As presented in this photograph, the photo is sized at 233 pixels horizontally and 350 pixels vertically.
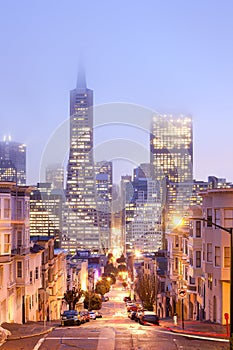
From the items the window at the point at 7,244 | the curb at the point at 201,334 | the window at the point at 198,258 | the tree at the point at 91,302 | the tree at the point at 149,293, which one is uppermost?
the window at the point at 7,244

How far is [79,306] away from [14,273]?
127 feet

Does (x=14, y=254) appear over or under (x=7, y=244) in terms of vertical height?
under

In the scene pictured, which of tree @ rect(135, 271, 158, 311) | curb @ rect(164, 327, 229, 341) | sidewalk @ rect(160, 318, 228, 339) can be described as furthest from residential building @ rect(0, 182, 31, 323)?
tree @ rect(135, 271, 158, 311)

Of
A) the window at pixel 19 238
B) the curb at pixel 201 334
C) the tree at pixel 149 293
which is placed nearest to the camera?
the curb at pixel 201 334

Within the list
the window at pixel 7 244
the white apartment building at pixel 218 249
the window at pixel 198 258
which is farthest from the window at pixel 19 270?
the white apartment building at pixel 218 249

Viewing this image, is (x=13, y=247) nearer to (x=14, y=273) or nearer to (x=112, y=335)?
(x=14, y=273)

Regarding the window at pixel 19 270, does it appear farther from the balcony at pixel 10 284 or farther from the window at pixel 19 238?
the window at pixel 19 238

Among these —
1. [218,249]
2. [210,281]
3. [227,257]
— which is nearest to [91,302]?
[210,281]

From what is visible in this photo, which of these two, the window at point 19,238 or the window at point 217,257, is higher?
the window at point 19,238

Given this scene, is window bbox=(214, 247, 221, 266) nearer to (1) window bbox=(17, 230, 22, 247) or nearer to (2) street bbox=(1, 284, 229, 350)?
(2) street bbox=(1, 284, 229, 350)

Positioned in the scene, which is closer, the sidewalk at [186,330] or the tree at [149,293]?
the sidewalk at [186,330]

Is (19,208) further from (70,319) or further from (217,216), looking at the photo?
(217,216)

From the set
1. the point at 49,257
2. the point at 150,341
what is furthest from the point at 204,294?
the point at 49,257

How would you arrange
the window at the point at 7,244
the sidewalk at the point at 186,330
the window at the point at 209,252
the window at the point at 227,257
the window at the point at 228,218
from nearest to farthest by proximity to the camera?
the sidewalk at the point at 186,330 < the window at the point at 228,218 < the window at the point at 227,257 < the window at the point at 209,252 < the window at the point at 7,244
